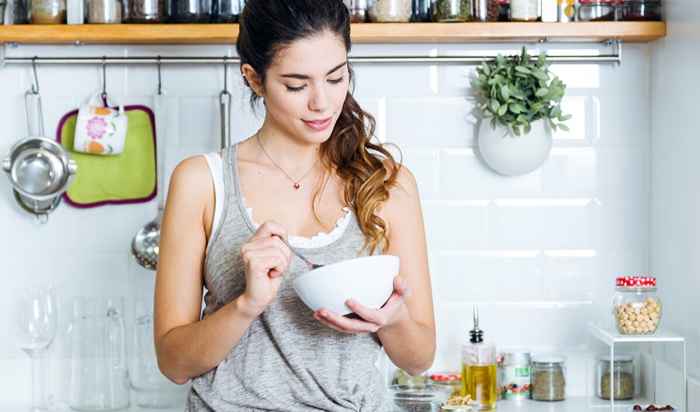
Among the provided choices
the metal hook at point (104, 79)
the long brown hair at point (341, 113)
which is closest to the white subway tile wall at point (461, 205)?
the metal hook at point (104, 79)

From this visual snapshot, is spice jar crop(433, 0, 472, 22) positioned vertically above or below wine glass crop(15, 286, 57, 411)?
above

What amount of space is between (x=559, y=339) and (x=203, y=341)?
1310 mm

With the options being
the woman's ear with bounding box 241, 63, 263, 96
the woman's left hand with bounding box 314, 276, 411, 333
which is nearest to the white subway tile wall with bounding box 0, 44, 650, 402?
the woman's ear with bounding box 241, 63, 263, 96

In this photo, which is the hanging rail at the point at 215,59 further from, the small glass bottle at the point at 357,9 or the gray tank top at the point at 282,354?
the gray tank top at the point at 282,354

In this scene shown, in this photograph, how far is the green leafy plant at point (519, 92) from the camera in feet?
8.19

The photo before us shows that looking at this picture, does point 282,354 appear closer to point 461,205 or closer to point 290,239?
point 290,239

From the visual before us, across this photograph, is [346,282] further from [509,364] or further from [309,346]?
[509,364]

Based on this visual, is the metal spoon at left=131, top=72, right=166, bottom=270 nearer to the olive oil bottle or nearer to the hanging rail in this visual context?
the hanging rail

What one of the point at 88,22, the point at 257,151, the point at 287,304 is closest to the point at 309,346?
the point at 287,304

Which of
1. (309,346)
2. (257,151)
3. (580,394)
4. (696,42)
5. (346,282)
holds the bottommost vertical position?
(580,394)

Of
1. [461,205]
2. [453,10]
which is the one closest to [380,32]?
[453,10]

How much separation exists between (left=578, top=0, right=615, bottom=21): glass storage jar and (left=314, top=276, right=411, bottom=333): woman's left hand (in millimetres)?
1203

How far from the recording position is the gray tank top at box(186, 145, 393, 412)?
155cm

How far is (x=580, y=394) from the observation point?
2639 millimetres
